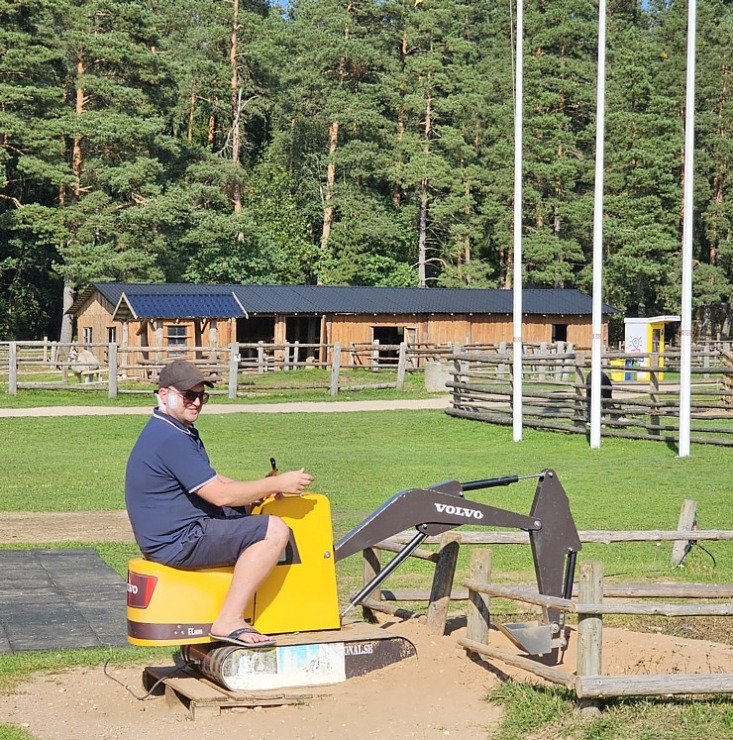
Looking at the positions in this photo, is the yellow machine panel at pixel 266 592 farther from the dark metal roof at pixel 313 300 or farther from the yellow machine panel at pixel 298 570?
the dark metal roof at pixel 313 300

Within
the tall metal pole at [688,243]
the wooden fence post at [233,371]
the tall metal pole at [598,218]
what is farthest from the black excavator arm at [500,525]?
the wooden fence post at [233,371]

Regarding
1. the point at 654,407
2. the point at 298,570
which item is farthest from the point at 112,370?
the point at 298,570

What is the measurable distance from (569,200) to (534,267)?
4.36 m

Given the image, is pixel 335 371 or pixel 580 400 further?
pixel 335 371

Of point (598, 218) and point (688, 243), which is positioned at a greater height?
point (598, 218)

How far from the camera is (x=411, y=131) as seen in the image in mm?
72750

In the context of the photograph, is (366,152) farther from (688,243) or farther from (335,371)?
(688,243)

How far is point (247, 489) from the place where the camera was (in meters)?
7.46

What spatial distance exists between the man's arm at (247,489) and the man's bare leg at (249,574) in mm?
239

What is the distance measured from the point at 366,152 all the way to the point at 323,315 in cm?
1916

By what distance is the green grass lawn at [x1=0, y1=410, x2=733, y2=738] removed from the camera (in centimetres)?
1301

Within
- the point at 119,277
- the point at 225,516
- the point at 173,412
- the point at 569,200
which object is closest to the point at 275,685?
the point at 225,516

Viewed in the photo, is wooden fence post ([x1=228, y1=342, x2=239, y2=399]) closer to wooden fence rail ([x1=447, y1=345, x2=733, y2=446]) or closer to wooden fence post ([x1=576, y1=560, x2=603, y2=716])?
wooden fence rail ([x1=447, y1=345, x2=733, y2=446])

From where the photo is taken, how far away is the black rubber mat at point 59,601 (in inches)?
390
